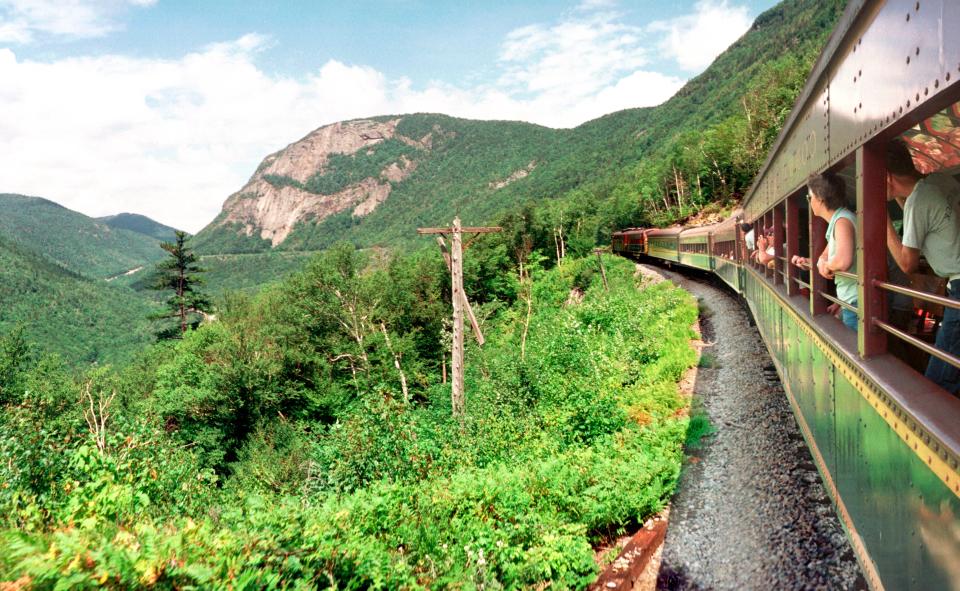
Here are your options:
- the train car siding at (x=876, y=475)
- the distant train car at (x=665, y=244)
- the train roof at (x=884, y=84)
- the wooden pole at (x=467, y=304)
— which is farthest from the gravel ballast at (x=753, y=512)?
the distant train car at (x=665, y=244)

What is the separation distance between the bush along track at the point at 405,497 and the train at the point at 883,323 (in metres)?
2.69

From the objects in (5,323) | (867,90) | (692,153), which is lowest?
(5,323)

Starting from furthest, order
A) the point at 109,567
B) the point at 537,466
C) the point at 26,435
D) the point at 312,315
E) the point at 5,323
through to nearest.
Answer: the point at 5,323
the point at 312,315
the point at 26,435
the point at 537,466
the point at 109,567

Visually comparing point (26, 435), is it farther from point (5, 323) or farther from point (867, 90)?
point (5, 323)

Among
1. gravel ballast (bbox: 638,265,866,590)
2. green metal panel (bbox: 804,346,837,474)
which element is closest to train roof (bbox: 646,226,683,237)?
gravel ballast (bbox: 638,265,866,590)

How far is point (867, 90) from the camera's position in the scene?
251 centimetres

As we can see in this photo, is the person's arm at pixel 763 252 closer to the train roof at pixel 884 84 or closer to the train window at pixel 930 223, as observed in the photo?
the train roof at pixel 884 84

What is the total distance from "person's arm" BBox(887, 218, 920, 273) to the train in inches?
2.8

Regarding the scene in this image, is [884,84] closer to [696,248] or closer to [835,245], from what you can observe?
[835,245]

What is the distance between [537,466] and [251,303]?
56.1m

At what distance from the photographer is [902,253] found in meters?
2.60

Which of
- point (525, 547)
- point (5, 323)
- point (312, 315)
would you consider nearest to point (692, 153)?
point (312, 315)

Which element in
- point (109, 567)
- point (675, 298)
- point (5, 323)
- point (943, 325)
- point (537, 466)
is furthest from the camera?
point (5, 323)

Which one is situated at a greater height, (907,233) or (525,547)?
(907,233)
